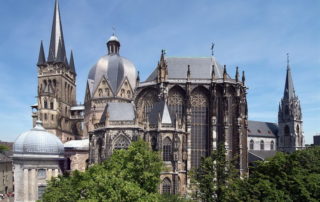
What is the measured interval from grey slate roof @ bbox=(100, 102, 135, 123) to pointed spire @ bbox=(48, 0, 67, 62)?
3271cm

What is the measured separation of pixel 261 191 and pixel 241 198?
2.28 meters

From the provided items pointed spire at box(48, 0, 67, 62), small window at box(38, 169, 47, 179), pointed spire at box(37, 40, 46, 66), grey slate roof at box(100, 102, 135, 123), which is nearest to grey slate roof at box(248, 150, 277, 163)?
grey slate roof at box(100, 102, 135, 123)

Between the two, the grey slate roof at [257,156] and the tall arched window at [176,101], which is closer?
the tall arched window at [176,101]

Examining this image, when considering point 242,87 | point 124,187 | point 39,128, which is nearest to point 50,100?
point 39,128

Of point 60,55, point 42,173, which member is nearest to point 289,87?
point 60,55

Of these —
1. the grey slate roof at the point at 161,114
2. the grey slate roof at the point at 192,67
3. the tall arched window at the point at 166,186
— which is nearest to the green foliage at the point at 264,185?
the tall arched window at the point at 166,186

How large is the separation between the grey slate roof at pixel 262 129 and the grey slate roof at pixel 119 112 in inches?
2899

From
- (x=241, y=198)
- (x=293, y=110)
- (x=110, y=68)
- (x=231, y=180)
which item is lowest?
(x=241, y=198)

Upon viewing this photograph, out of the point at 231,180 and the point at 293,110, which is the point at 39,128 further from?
the point at 293,110

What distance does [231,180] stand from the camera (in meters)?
26.9

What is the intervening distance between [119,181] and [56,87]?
54415mm

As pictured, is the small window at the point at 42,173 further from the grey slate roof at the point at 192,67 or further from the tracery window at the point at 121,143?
the grey slate roof at the point at 192,67

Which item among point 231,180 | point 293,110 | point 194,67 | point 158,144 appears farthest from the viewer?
point 293,110

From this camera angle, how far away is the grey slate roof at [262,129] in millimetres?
111919
